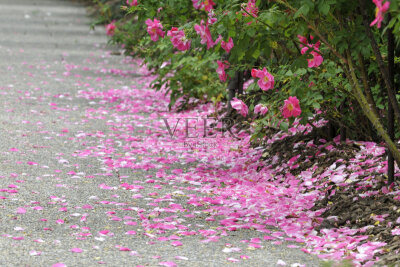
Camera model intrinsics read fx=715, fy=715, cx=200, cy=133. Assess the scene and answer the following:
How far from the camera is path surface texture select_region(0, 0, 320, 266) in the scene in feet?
14.0

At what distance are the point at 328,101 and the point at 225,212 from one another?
150 centimetres

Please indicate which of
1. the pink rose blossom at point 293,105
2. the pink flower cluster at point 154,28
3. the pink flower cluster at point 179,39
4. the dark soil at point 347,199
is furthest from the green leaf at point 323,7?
the pink flower cluster at point 154,28

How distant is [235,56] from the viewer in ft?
16.2

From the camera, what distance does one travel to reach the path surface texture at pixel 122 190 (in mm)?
4270

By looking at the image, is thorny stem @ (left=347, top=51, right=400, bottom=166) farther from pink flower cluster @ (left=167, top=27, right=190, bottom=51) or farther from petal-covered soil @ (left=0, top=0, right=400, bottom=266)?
pink flower cluster @ (left=167, top=27, right=190, bottom=51)

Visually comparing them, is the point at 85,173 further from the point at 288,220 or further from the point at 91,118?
the point at 91,118

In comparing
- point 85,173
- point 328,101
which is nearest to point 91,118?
point 85,173

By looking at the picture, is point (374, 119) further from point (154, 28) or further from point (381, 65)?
point (154, 28)

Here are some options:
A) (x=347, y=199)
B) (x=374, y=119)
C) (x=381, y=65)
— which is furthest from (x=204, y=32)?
(x=347, y=199)

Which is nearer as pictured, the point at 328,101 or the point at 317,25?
the point at 317,25

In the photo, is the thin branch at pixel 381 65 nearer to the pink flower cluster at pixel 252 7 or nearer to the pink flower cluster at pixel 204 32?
the pink flower cluster at pixel 252 7

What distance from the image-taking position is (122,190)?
5.66 m

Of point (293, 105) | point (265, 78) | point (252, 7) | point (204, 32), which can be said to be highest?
point (252, 7)

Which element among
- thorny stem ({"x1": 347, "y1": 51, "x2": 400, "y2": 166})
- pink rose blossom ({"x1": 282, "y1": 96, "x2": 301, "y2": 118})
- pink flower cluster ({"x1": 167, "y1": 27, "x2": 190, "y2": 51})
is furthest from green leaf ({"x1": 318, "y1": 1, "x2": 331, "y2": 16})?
pink flower cluster ({"x1": 167, "y1": 27, "x2": 190, "y2": 51})
